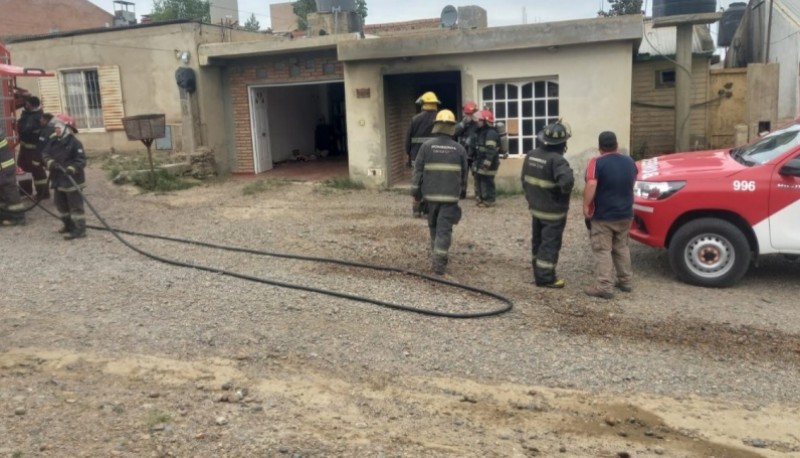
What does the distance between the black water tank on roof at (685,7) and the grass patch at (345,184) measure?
667 centimetres

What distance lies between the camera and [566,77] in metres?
12.6

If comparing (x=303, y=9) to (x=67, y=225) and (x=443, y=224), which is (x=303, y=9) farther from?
(x=443, y=224)

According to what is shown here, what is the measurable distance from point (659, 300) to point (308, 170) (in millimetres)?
11261

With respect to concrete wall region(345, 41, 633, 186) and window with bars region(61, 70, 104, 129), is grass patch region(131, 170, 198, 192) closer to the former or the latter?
window with bars region(61, 70, 104, 129)

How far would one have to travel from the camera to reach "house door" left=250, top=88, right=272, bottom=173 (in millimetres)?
16500

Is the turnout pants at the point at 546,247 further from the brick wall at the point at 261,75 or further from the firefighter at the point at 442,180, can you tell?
the brick wall at the point at 261,75

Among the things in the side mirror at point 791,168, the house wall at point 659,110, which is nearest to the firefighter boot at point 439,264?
the side mirror at point 791,168

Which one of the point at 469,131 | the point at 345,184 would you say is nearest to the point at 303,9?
the point at 345,184

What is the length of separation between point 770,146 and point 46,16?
34.5m

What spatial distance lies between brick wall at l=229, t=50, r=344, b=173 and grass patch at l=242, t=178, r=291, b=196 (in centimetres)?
155

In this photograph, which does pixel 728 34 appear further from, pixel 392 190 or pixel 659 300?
pixel 659 300

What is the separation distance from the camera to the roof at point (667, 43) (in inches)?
629

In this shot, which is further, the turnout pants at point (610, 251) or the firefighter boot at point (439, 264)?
the firefighter boot at point (439, 264)

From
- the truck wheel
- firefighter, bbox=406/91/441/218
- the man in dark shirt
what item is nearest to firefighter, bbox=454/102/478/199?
firefighter, bbox=406/91/441/218
